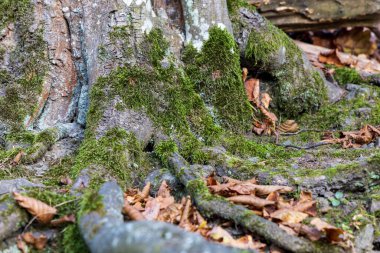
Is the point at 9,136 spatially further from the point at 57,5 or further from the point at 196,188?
the point at 196,188

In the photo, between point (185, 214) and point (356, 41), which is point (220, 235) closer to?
point (185, 214)

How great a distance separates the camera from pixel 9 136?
14.5 ft

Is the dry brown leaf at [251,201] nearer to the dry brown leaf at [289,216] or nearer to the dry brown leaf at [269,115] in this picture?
the dry brown leaf at [289,216]

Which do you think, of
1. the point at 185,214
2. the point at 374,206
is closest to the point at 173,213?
the point at 185,214

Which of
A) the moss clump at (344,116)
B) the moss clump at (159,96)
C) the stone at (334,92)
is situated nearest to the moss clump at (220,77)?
the moss clump at (159,96)

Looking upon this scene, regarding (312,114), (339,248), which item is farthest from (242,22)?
(339,248)

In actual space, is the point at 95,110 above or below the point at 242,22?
below

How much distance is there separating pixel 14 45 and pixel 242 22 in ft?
8.23

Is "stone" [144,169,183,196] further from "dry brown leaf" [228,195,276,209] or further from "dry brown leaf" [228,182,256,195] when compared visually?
"dry brown leaf" [228,195,276,209]

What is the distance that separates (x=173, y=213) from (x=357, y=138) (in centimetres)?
246

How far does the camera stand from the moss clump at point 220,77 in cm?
498

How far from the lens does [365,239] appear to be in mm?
3219

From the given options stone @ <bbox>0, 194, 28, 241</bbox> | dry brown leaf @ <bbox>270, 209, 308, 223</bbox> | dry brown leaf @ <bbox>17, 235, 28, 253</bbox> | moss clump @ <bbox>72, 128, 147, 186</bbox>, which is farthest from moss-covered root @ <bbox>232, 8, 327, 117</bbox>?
dry brown leaf @ <bbox>17, 235, 28, 253</bbox>

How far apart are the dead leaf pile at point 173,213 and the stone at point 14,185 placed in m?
0.72
